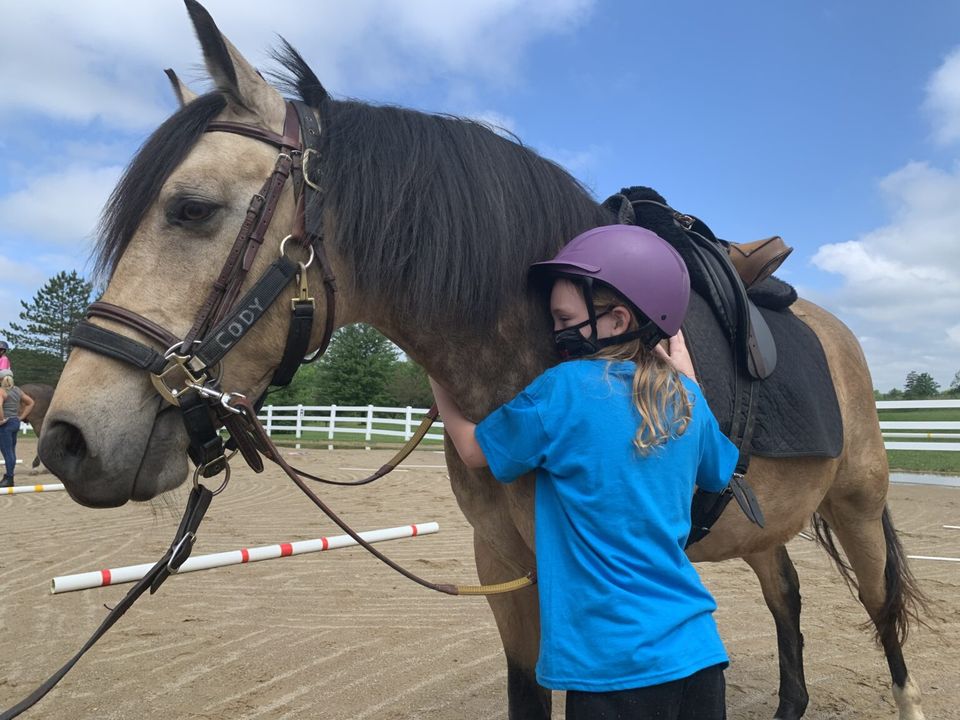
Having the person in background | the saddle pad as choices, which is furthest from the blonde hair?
the person in background

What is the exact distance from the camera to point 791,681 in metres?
3.36

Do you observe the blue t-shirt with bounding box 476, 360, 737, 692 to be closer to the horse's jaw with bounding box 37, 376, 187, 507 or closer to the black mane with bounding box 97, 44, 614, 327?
the black mane with bounding box 97, 44, 614, 327

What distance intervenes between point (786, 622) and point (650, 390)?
270 centimetres

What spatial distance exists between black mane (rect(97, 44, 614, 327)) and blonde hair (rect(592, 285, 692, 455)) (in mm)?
321

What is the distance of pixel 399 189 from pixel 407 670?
9.79 feet

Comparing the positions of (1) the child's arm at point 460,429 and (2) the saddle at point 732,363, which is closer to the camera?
(1) the child's arm at point 460,429

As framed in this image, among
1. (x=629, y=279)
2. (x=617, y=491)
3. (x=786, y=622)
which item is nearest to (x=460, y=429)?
(x=617, y=491)

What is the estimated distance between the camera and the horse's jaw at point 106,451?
4.64 feet

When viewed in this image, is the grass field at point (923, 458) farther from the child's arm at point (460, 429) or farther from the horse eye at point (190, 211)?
the horse eye at point (190, 211)

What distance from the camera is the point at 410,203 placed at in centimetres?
176

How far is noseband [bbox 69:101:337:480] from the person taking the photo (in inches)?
58.4

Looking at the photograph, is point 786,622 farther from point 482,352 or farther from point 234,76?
point 234,76

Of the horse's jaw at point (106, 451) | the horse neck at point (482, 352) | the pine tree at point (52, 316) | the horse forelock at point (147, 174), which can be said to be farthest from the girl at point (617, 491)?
the pine tree at point (52, 316)

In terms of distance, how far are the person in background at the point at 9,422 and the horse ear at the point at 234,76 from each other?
11534 mm
